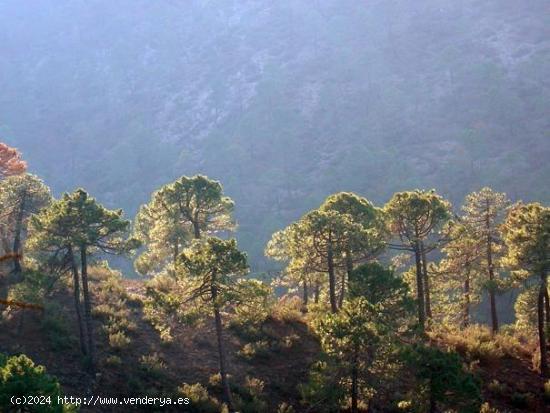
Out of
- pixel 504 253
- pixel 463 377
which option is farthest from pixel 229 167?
pixel 463 377

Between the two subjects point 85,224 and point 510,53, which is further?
point 510,53

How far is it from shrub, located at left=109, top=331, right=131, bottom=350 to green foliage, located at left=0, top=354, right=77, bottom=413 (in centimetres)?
1114

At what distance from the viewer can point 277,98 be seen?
460 ft

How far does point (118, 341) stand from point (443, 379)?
14.1 meters

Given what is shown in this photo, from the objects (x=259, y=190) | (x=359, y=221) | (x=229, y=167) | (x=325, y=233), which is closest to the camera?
(x=325, y=233)

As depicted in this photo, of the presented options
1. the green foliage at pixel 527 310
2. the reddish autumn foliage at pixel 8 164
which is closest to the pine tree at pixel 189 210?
the reddish autumn foliage at pixel 8 164

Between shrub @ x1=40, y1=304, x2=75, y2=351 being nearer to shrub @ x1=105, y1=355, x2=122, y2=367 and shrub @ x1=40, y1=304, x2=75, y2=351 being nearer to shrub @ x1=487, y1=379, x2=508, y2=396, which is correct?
shrub @ x1=105, y1=355, x2=122, y2=367

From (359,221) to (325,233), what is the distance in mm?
3245

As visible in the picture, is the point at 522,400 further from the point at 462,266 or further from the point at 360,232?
the point at 462,266

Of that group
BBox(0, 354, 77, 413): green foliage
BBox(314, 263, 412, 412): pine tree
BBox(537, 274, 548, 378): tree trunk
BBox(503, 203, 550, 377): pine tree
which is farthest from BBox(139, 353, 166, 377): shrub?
BBox(537, 274, 548, 378): tree trunk

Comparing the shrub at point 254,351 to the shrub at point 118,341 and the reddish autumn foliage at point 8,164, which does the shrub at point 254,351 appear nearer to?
the shrub at point 118,341

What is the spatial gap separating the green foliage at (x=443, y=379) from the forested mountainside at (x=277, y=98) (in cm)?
7223

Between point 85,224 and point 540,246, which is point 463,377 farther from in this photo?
point 85,224

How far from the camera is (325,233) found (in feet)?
86.5
